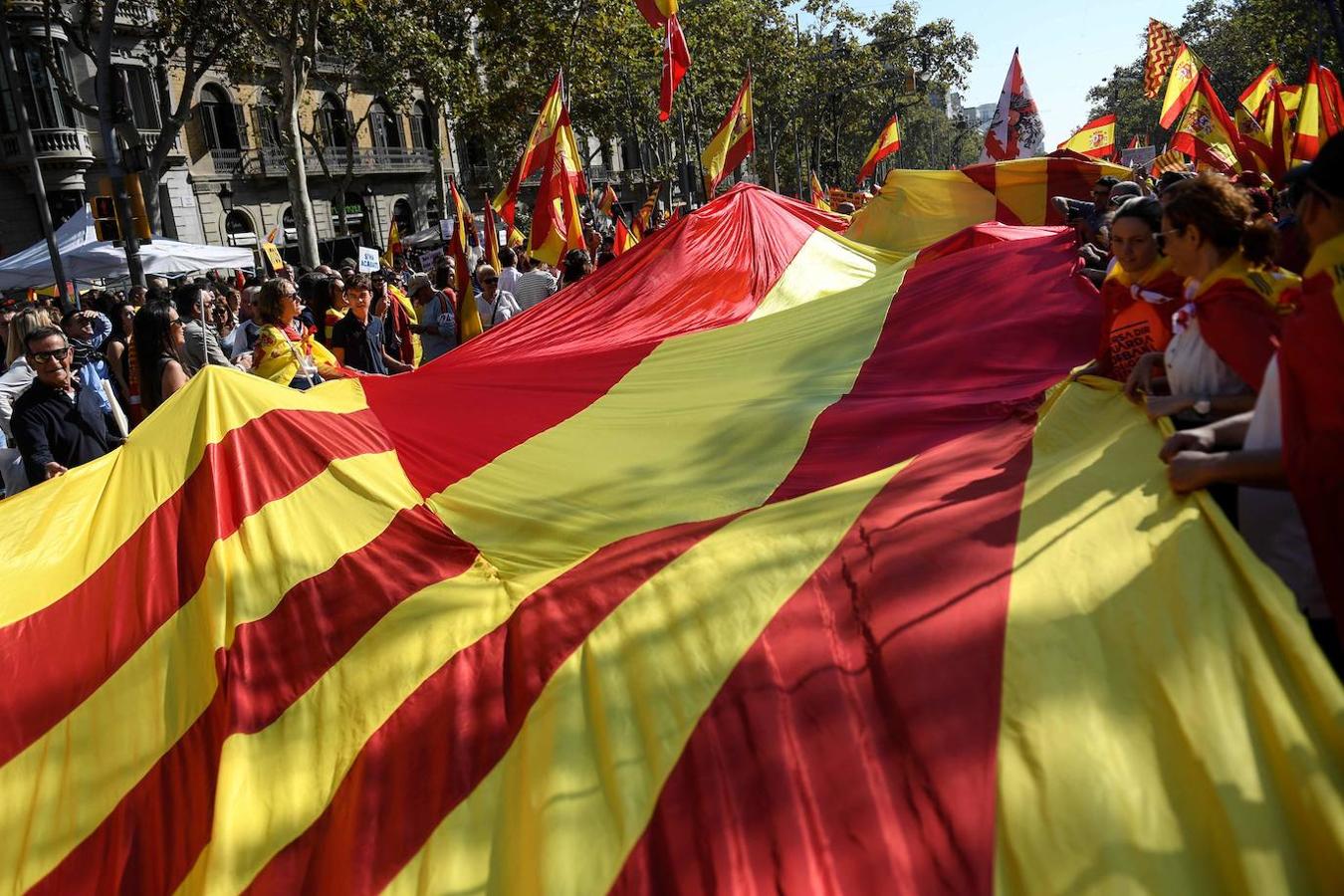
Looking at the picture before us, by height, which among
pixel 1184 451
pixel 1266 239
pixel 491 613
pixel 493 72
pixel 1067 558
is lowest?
pixel 491 613

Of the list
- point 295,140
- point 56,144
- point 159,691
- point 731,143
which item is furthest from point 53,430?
point 56,144

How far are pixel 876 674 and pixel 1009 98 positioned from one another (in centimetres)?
1385

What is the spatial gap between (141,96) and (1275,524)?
36.6 m

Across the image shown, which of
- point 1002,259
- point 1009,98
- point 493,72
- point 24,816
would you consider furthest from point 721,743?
point 493,72

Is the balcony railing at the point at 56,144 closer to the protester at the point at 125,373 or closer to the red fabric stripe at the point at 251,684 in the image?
the protester at the point at 125,373

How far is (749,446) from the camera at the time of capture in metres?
3.75

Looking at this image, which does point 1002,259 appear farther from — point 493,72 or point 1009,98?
point 493,72

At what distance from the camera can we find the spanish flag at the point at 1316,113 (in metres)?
10.2

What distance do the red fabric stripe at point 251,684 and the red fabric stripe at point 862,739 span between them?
1211 millimetres

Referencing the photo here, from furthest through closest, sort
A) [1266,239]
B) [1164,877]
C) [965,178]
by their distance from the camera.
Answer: [965,178]
[1266,239]
[1164,877]

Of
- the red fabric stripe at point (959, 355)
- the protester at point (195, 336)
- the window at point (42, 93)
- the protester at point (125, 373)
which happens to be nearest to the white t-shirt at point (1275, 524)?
the red fabric stripe at point (959, 355)

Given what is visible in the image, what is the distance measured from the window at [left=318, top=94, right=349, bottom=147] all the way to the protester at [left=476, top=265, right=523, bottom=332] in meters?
30.6

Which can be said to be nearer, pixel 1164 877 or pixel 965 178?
pixel 1164 877

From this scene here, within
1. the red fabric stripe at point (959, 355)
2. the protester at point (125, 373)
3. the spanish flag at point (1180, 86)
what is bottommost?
the protester at point (125, 373)
